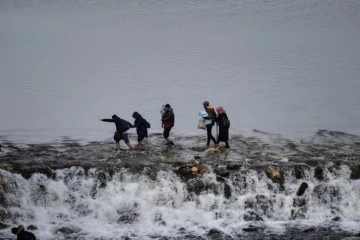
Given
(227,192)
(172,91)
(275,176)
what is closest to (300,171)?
(275,176)

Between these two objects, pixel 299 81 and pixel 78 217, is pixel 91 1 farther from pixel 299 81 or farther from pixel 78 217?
pixel 78 217

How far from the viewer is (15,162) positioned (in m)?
22.4

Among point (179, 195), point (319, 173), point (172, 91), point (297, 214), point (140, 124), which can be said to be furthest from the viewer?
point (172, 91)

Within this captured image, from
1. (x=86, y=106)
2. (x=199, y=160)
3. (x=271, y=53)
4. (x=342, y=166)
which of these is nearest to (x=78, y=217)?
(x=199, y=160)

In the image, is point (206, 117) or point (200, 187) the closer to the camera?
point (200, 187)

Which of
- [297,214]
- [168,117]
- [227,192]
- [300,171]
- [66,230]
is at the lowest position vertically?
[66,230]

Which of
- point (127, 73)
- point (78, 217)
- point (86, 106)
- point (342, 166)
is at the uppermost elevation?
point (127, 73)

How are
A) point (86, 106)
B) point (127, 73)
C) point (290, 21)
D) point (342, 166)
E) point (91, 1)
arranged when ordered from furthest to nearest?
point (91, 1) < point (290, 21) < point (127, 73) < point (86, 106) < point (342, 166)

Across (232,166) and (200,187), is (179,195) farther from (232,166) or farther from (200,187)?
(232,166)

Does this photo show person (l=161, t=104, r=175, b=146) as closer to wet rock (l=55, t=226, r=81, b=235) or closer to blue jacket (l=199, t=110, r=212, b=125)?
blue jacket (l=199, t=110, r=212, b=125)

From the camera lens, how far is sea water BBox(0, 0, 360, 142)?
36.7 metres

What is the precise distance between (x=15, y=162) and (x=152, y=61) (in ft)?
113

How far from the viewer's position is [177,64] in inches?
2180

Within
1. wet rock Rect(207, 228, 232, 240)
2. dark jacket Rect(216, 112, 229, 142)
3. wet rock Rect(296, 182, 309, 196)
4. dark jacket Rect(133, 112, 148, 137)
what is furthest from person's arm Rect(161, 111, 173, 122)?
wet rock Rect(207, 228, 232, 240)
